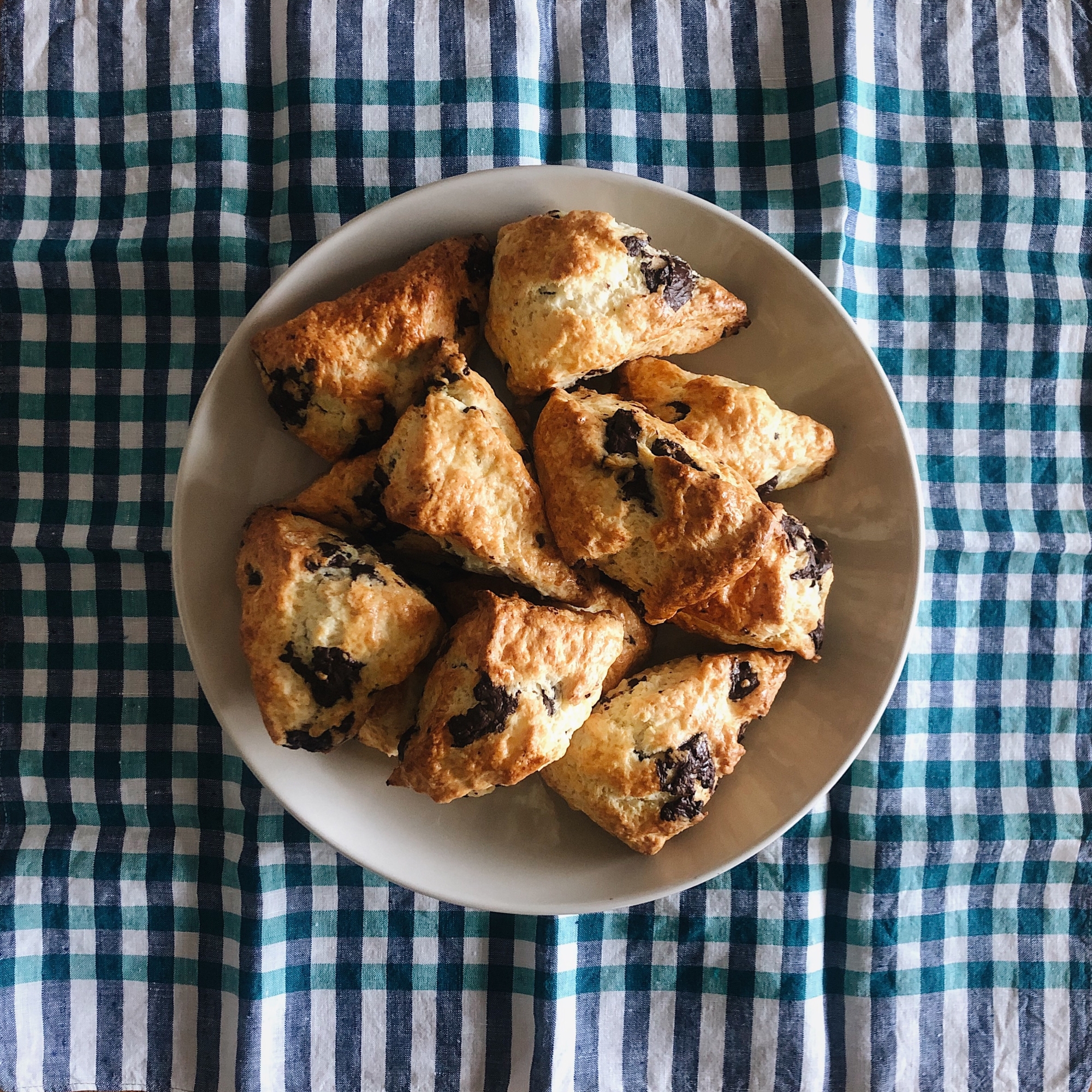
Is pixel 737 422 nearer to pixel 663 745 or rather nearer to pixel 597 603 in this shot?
pixel 597 603

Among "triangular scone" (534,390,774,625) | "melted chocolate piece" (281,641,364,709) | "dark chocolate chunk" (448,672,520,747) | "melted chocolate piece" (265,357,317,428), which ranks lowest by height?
"dark chocolate chunk" (448,672,520,747)

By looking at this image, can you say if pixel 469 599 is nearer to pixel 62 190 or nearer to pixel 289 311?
pixel 289 311

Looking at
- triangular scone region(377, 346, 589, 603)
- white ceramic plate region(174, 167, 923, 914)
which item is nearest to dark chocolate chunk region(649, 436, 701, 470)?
triangular scone region(377, 346, 589, 603)

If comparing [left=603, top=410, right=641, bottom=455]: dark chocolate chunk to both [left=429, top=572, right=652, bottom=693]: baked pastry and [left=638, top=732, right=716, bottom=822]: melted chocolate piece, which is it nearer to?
[left=429, top=572, right=652, bottom=693]: baked pastry

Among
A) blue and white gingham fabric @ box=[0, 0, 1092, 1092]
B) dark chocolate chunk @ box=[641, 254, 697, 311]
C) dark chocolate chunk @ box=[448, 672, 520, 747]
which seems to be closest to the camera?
dark chocolate chunk @ box=[448, 672, 520, 747]

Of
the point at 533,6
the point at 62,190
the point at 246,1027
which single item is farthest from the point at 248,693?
the point at 533,6

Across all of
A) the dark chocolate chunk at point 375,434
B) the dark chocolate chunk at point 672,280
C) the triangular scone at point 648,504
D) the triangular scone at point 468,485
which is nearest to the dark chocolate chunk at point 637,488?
the triangular scone at point 648,504

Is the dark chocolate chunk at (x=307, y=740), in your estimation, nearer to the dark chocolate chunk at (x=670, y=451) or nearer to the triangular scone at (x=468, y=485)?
the triangular scone at (x=468, y=485)

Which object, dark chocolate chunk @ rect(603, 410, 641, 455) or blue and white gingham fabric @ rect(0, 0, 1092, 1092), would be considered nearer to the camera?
dark chocolate chunk @ rect(603, 410, 641, 455)
